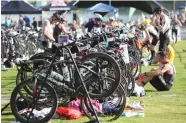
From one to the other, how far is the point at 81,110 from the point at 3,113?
1450 millimetres

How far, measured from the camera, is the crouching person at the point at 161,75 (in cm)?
1129

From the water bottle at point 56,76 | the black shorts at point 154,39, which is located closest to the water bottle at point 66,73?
the water bottle at point 56,76

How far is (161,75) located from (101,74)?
346 centimetres

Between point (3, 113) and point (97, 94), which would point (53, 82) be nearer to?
point (97, 94)

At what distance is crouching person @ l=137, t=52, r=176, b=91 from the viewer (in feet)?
37.0

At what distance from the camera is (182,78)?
1415cm

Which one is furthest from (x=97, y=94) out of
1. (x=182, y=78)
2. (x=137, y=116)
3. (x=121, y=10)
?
(x=121, y=10)

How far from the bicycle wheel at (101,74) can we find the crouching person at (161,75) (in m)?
3.26

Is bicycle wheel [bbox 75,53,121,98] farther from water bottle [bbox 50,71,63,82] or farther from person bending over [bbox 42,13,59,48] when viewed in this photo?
person bending over [bbox 42,13,59,48]

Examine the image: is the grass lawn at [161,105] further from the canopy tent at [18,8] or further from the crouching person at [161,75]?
the canopy tent at [18,8]

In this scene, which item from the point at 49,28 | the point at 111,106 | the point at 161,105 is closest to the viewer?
the point at 111,106

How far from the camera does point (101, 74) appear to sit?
8180 mm

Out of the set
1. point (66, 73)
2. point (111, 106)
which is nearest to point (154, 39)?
point (111, 106)

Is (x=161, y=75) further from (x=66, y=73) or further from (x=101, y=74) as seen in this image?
(x=66, y=73)
